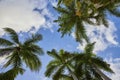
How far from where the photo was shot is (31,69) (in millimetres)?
34781

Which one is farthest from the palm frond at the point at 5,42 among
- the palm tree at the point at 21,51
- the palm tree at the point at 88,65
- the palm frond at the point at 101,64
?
the palm frond at the point at 101,64

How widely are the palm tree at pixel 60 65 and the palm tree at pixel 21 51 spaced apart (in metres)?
2.42

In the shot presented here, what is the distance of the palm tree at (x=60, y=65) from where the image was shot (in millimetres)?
37156

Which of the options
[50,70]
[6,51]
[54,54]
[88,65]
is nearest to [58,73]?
[50,70]

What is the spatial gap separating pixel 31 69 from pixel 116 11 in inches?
495

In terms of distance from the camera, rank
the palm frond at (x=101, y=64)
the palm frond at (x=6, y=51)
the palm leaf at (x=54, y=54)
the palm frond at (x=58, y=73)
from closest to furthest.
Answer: the palm frond at (x=6, y=51), the palm frond at (x=101, y=64), the palm frond at (x=58, y=73), the palm leaf at (x=54, y=54)

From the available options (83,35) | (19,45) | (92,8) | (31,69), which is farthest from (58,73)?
(92,8)

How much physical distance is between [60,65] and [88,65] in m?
3.86

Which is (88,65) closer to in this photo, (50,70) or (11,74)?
(50,70)

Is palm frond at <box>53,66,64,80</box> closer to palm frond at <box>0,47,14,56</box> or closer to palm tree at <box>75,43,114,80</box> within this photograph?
palm tree at <box>75,43,114,80</box>

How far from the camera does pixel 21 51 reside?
35406mm

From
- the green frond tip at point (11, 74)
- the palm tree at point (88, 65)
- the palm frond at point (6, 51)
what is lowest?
the green frond tip at point (11, 74)

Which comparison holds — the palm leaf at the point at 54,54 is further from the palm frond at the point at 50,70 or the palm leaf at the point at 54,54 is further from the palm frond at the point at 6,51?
the palm frond at the point at 6,51

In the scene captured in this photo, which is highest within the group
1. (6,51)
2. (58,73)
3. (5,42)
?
(5,42)
